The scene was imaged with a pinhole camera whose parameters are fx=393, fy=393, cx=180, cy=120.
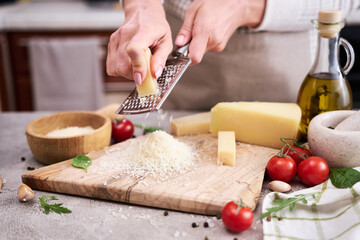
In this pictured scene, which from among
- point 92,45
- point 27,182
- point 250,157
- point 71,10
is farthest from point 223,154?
point 71,10

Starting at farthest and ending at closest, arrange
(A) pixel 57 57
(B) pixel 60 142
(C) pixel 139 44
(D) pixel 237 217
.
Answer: (A) pixel 57 57 < (B) pixel 60 142 < (C) pixel 139 44 < (D) pixel 237 217

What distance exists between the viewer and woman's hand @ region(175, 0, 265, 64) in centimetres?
131

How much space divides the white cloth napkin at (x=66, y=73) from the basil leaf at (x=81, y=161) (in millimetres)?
1839

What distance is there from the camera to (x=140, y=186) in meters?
1.04

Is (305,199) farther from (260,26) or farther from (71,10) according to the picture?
(71,10)

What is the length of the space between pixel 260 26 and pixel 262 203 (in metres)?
0.81

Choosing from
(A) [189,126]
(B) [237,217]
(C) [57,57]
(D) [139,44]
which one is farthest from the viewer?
(C) [57,57]

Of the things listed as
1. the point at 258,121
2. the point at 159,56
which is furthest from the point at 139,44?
the point at 258,121

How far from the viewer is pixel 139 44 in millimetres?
1092

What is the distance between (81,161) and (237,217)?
1.73ft

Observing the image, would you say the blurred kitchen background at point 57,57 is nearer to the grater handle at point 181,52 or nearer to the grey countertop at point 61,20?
the grey countertop at point 61,20

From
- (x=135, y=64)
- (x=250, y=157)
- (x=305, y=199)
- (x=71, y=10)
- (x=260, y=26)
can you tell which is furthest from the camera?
(x=71, y=10)

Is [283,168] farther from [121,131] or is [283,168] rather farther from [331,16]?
[121,131]

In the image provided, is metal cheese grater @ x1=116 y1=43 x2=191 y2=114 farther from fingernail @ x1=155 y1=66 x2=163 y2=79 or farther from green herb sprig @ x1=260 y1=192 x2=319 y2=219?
green herb sprig @ x1=260 y1=192 x2=319 y2=219
